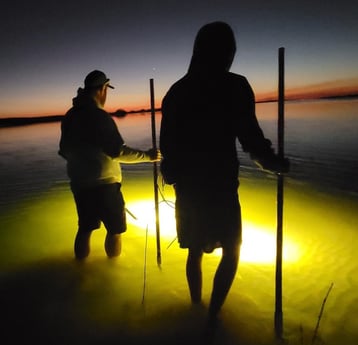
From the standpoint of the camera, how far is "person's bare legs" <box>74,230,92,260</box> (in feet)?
14.6

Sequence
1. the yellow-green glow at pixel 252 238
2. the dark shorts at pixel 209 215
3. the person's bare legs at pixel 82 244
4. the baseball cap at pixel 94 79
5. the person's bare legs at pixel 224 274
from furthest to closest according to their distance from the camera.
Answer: the yellow-green glow at pixel 252 238 < the person's bare legs at pixel 82 244 < the baseball cap at pixel 94 79 < the person's bare legs at pixel 224 274 < the dark shorts at pixel 209 215

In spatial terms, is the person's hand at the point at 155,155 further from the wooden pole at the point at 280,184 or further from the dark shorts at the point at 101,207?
the wooden pole at the point at 280,184

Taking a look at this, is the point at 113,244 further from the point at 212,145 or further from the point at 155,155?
the point at 212,145

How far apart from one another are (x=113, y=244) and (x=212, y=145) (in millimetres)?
2557

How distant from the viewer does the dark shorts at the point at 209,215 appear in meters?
2.80

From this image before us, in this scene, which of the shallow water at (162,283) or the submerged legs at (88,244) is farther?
the submerged legs at (88,244)

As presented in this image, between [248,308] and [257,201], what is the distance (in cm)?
493

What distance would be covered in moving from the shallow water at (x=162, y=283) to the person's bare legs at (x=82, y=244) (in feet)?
0.53

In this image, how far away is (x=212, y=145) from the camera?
2.72 metres

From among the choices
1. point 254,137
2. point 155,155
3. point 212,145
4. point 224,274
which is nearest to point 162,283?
point 224,274

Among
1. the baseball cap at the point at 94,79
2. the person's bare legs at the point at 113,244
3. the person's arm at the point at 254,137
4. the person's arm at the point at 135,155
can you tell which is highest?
the baseball cap at the point at 94,79

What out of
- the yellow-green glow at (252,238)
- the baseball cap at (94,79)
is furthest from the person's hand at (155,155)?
the baseball cap at (94,79)

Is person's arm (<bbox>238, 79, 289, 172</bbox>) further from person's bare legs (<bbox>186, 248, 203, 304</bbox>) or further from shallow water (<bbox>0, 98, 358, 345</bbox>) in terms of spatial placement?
shallow water (<bbox>0, 98, 358, 345</bbox>)

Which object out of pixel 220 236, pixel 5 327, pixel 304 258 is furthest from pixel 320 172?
pixel 5 327
